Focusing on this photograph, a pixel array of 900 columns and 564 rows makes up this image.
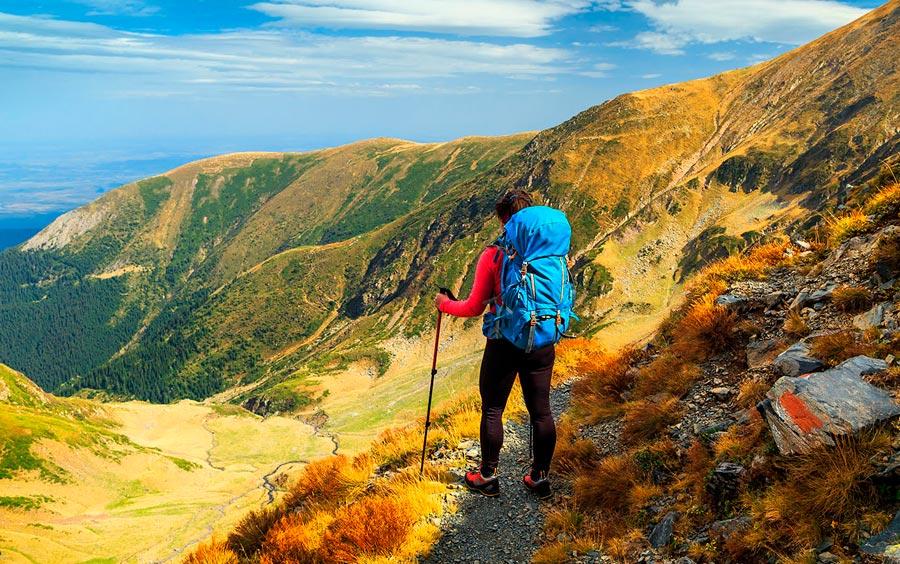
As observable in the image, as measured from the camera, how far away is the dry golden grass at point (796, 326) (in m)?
7.98

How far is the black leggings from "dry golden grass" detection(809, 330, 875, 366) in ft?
11.5

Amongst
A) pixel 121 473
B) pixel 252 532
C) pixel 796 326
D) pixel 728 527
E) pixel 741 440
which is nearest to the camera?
pixel 728 527

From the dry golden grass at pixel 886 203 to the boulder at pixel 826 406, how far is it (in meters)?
5.06

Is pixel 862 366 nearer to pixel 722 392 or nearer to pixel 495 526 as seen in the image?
pixel 722 392

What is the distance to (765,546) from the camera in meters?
4.91

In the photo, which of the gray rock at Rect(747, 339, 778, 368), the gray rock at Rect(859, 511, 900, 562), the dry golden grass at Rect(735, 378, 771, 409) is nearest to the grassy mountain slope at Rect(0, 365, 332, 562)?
the gray rock at Rect(747, 339, 778, 368)

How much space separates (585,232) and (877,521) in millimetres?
145435

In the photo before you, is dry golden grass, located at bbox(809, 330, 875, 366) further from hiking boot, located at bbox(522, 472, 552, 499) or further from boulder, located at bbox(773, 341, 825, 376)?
hiking boot, located at bbox(522, 472, 552, 499)

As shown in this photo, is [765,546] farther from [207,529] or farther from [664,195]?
[664,195]

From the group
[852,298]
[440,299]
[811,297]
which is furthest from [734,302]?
[440,299]

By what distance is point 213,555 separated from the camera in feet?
32.2

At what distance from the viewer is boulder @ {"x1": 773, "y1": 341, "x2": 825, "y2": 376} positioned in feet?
22.2

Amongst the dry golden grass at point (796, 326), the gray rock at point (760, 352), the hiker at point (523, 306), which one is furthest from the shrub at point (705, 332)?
the hiker at point (523, 306)

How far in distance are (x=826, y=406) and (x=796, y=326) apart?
3089mm
